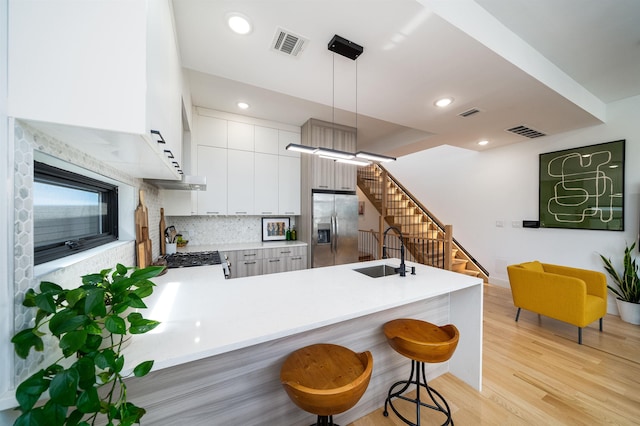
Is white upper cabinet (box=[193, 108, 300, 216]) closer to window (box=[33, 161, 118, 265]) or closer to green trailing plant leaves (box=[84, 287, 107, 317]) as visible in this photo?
window (box=[33, 161, 118, 265])

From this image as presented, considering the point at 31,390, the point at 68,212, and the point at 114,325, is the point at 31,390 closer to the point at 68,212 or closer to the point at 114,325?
the point at 114,325

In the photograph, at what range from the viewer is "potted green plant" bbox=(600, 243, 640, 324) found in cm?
301

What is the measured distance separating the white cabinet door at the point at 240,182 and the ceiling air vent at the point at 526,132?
4.04 metres

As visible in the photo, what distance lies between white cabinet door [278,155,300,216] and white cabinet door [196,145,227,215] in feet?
2.93

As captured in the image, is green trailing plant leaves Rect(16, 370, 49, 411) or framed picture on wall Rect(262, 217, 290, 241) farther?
framed picture on wall Rect(262, 217, 290, 241)

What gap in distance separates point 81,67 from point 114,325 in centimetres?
81

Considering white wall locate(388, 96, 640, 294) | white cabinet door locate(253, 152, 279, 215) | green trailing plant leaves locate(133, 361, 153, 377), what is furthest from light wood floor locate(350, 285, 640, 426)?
white cabinet door locate(253, 152, 279, 215)

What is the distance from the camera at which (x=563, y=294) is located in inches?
103

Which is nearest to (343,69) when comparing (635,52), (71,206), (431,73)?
(431,73)

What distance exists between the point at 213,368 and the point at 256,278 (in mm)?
731

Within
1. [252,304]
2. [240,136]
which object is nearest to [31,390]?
[252,304]

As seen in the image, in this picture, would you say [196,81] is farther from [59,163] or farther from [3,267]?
[3,267]

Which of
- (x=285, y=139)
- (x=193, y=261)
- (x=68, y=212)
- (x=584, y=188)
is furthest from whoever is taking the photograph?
(x=285, y=139)

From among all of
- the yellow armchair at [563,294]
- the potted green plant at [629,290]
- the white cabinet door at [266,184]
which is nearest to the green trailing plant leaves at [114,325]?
the white cabinet door at [266,184]
